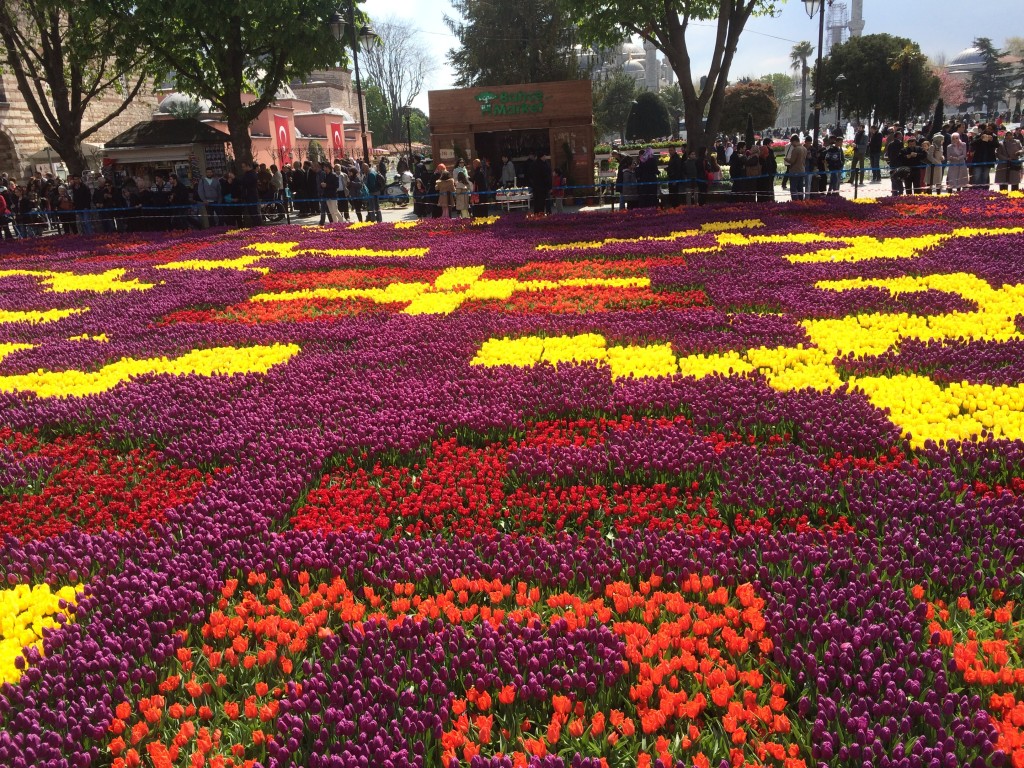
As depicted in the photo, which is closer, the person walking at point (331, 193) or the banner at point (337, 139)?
the person walking at point (331, 193)

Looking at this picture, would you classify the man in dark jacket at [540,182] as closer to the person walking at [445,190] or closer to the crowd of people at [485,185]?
the crowd of people at [485,185]

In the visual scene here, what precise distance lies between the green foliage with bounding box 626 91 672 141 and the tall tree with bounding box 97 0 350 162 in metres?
44.2

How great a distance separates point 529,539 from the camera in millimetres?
4805

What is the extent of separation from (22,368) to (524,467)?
22.7 ft

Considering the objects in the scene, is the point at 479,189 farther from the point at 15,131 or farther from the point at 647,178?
the point at 15,131

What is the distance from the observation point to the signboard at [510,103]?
97.3ft

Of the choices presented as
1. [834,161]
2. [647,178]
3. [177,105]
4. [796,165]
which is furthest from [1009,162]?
[177,105]

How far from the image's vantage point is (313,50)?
26203mm

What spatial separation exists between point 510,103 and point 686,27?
6.60 metres

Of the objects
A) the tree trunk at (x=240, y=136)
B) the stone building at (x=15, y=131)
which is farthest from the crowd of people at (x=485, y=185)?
the stone building at (x=15, y=131)

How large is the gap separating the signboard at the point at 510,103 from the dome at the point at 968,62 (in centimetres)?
14881

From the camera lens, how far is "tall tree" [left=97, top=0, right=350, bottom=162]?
24500 mm

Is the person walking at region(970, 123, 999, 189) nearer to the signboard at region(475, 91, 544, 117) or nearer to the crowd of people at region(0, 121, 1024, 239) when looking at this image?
the crowd of people at region(0, 121, 1024, 239)

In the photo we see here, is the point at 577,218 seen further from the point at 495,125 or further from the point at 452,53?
the point at 452,53
